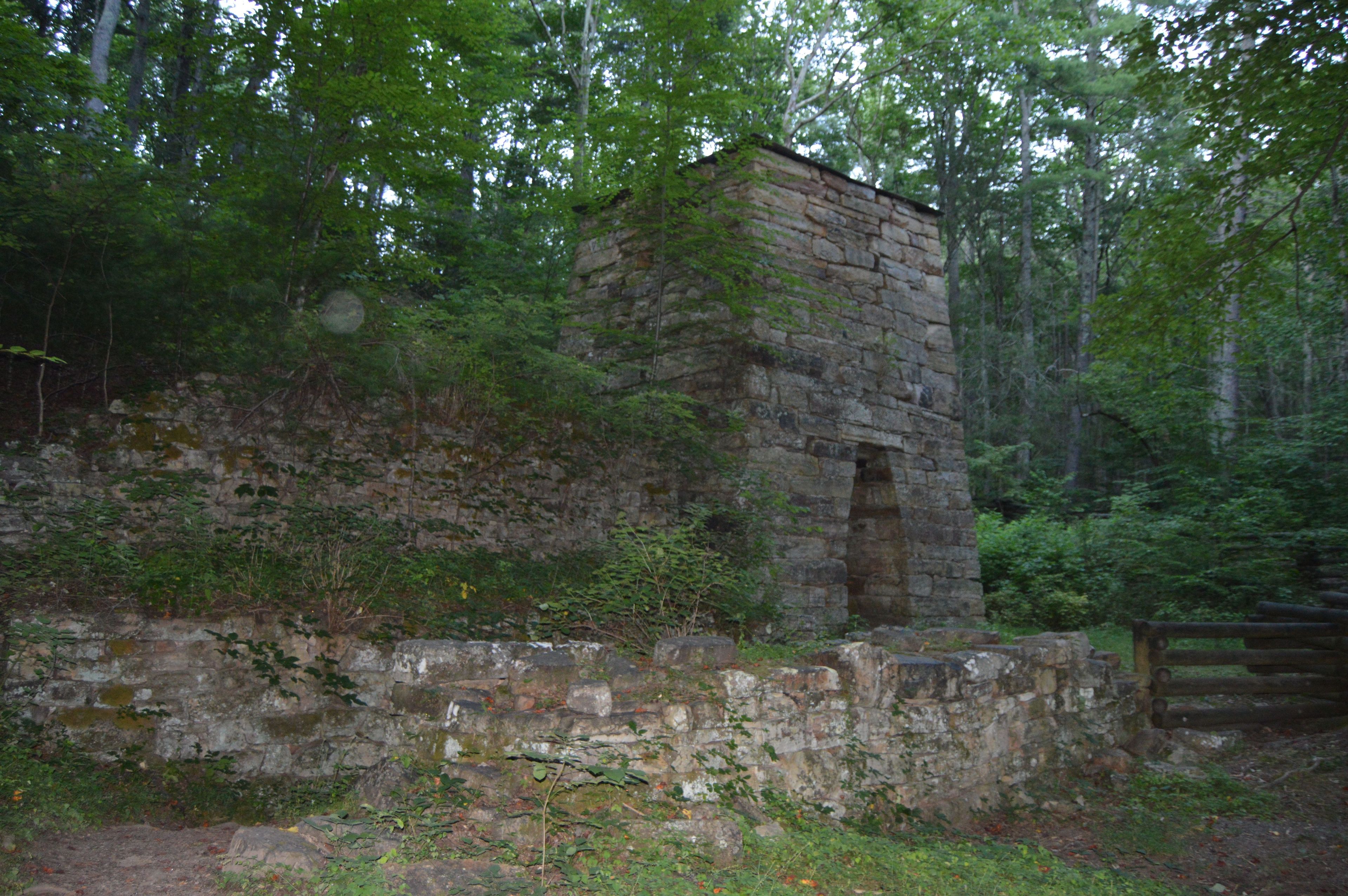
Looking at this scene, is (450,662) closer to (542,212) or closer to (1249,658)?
(1249,658)

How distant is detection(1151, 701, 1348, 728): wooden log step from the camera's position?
6668 mm

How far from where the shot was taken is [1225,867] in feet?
14.5

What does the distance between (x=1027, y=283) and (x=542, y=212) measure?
1665 centimetres

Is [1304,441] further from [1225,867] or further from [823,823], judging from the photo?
[823,823]

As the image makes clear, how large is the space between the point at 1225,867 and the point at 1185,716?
257 cm

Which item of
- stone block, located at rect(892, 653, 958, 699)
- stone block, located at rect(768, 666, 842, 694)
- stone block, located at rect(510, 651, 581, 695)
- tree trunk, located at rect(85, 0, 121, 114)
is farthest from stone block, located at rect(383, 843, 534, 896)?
tree trunk, located at rect(85, 0, 121, 114)

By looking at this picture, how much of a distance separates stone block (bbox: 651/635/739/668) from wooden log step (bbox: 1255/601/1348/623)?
646cm

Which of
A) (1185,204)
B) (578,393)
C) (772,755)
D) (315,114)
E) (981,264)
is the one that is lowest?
(772,755)

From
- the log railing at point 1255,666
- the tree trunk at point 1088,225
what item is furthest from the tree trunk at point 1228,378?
the log railing at point 1255,666

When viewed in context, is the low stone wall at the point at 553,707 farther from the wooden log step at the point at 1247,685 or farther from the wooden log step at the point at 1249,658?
the wooden log step at the point at 1249,658

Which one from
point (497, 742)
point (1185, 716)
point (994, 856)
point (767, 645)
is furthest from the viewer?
point (1185, 716)

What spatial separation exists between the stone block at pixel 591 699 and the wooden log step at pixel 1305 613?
7243 millimetres

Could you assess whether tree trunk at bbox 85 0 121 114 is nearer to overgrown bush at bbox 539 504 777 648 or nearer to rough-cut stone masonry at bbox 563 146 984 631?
rough-cut stone masonry at bbox 563 146 984 631

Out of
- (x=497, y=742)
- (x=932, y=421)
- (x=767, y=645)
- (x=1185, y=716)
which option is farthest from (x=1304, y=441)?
(x=497, y=742)
